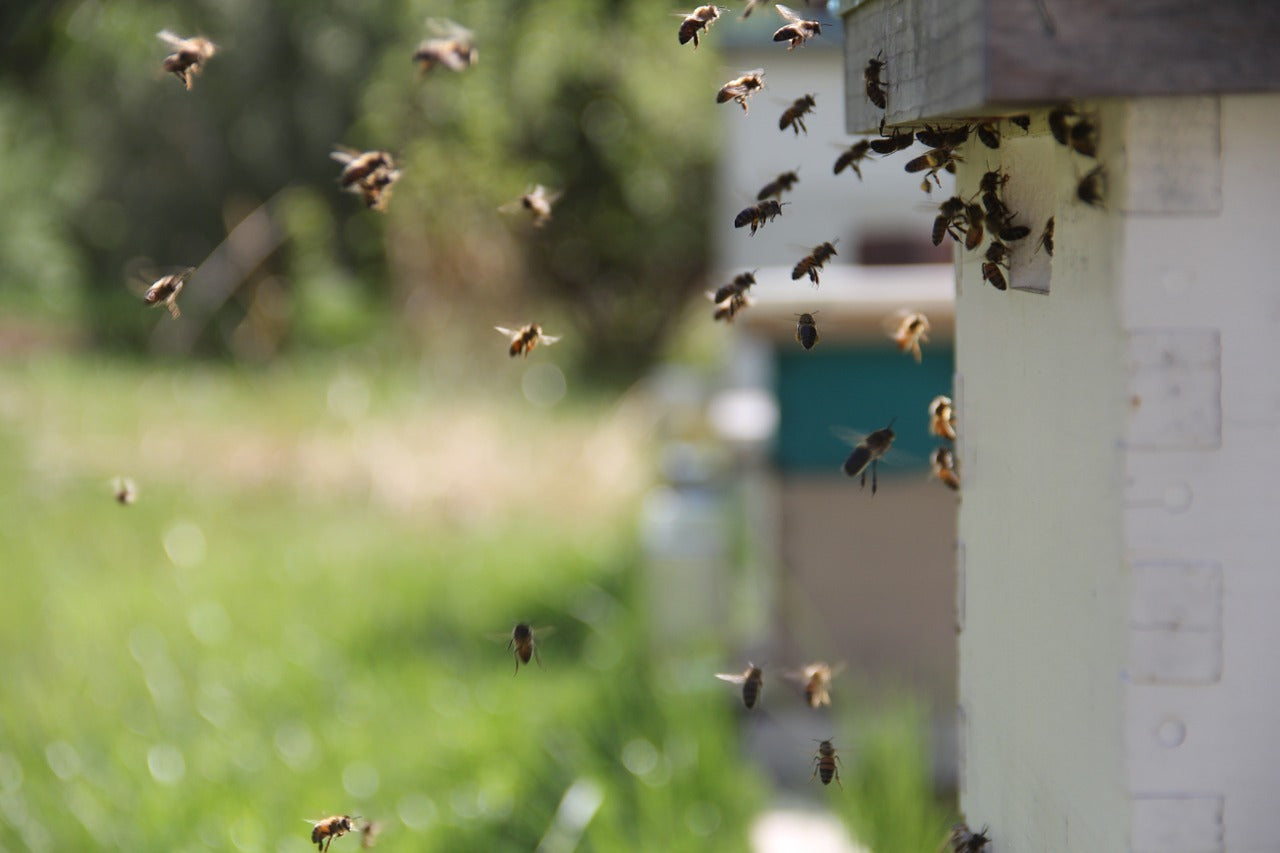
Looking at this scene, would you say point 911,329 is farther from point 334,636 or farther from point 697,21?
point 334,636

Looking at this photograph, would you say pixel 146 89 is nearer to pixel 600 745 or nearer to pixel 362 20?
pixel 362 20

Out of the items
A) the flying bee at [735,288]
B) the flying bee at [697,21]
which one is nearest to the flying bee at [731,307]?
the flying bee at [735,288]

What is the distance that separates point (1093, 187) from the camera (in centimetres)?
108

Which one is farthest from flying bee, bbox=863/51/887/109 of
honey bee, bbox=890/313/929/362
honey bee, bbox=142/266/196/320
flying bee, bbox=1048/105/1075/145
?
honey bee, bbox=142/266/196/320

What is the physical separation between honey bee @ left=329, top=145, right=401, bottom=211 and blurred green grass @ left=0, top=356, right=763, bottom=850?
0.97 metres

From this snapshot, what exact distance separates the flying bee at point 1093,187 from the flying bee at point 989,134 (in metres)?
0.25

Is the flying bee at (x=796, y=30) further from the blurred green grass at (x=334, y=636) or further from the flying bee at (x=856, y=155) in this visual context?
the blurred green grass at (x=334, y=636)

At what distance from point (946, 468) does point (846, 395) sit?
2953 millimetres

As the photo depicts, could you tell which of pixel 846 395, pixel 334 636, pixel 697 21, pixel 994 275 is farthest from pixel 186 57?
pixel 334 636

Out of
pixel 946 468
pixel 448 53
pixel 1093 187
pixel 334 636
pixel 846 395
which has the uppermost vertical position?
pixel 448 53

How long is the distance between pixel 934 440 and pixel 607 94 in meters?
13.2

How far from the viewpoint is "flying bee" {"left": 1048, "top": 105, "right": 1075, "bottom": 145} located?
1105 millimetres

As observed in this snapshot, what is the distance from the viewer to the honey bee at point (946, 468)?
1705mm

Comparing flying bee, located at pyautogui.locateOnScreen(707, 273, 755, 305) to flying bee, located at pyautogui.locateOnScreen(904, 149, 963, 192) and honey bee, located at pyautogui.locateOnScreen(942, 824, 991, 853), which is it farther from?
honey bee, located at pyautogui.locateOnScreen(942, 824, 991, 853)
